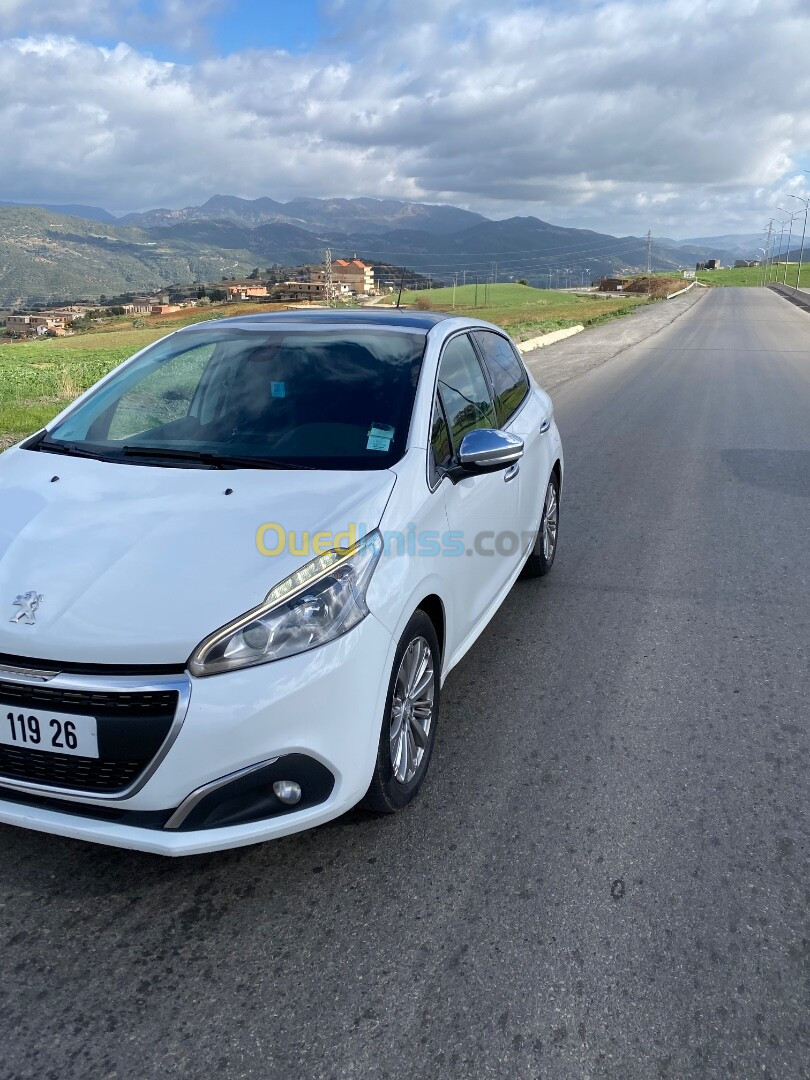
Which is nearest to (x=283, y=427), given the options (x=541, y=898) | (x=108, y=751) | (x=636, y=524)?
(x=108, y=751)

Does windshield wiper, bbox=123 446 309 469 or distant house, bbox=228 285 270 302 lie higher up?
distant house, bbox=228 285 270 302

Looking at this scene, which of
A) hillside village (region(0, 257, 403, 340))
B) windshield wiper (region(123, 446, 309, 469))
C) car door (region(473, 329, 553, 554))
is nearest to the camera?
windshield wiper (region(123, 446, 309, 469))

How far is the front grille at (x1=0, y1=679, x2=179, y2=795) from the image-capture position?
2314mm

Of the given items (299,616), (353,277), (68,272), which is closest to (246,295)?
(353,277)

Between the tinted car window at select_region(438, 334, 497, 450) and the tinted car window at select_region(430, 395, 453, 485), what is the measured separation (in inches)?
2.4

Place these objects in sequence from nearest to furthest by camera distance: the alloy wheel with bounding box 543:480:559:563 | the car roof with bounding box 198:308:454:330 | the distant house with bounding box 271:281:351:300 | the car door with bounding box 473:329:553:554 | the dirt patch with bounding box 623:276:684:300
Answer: the car roof with bounding box 198:308:454:330
the car door with bounding box 473:329:553:554
the alloy wheel with bounding box 543:480:559:563
the distant house with bounding box 271:281:351:300
the dirt patch with bounding box 623:276:684:300

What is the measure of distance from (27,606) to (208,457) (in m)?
1.08

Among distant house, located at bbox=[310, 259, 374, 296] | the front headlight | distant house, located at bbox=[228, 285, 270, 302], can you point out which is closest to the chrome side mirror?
the front headlight

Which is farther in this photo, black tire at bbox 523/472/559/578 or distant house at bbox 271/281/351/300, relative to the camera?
distant house at bbox 271/281/351/300

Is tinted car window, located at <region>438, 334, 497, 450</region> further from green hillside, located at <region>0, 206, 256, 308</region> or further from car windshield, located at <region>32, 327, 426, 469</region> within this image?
green hillside, located at <region>0, 206, 256, 308</region>

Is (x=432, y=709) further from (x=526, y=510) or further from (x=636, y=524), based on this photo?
(x=636, y=524)

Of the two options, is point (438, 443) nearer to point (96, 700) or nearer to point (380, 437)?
point (380, 437)

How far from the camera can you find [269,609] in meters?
2.47

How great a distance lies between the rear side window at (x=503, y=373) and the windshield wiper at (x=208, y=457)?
1.50 meters
